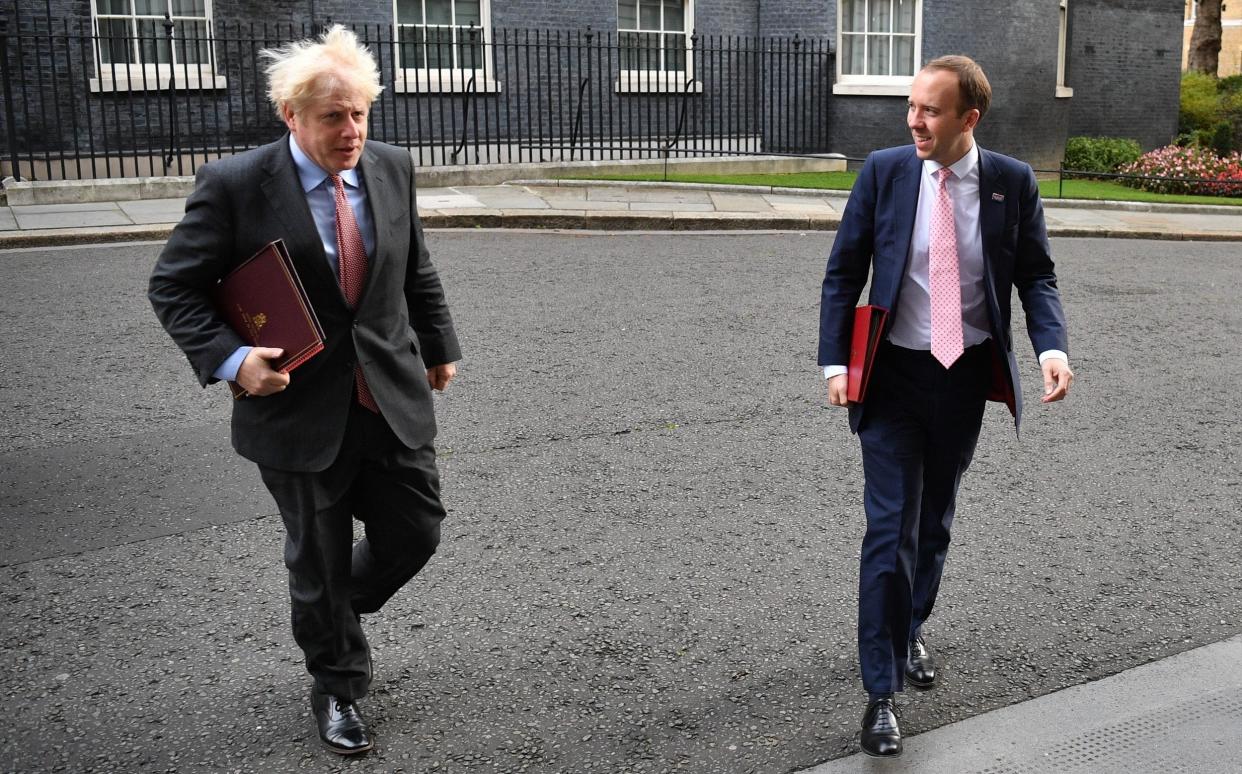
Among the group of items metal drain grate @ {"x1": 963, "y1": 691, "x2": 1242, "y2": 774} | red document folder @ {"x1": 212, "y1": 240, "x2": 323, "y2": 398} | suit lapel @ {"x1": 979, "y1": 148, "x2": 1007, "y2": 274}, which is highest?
suit lapel @ {"x1": 979, "y1": 148, "x2": 1007, "y2": 274}

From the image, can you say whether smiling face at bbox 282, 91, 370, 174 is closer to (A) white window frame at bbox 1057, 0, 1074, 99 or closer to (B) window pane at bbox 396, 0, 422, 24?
(B) window pane at bbox 396, 0, 422, 24

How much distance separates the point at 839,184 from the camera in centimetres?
1795

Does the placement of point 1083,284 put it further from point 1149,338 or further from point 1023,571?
point 1023,571

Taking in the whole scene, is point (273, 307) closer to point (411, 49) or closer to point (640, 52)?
point (411, 49)

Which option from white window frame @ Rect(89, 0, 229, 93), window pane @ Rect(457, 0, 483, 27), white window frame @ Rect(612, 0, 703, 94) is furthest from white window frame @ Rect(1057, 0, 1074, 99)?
white window frame @ Rect(89, 0, 229, 93)

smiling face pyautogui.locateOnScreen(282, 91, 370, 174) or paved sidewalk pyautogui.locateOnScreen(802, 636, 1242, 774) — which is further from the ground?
smiling face pyautogui.locateOnScreen(282, 91, 370, 174)

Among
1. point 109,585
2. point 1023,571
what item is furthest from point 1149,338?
point 109,585

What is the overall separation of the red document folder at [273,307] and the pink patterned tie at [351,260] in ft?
0.51

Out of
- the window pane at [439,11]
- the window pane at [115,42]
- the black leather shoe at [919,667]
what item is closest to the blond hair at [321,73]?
the black leather shoe at [919,667]

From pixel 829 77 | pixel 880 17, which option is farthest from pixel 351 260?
pixel 880 17

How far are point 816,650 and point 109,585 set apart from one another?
233cm

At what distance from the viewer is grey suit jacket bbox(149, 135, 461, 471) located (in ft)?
10.4

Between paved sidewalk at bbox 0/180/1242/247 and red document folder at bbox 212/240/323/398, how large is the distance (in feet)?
31.5

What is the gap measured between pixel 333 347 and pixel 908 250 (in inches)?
57.5
